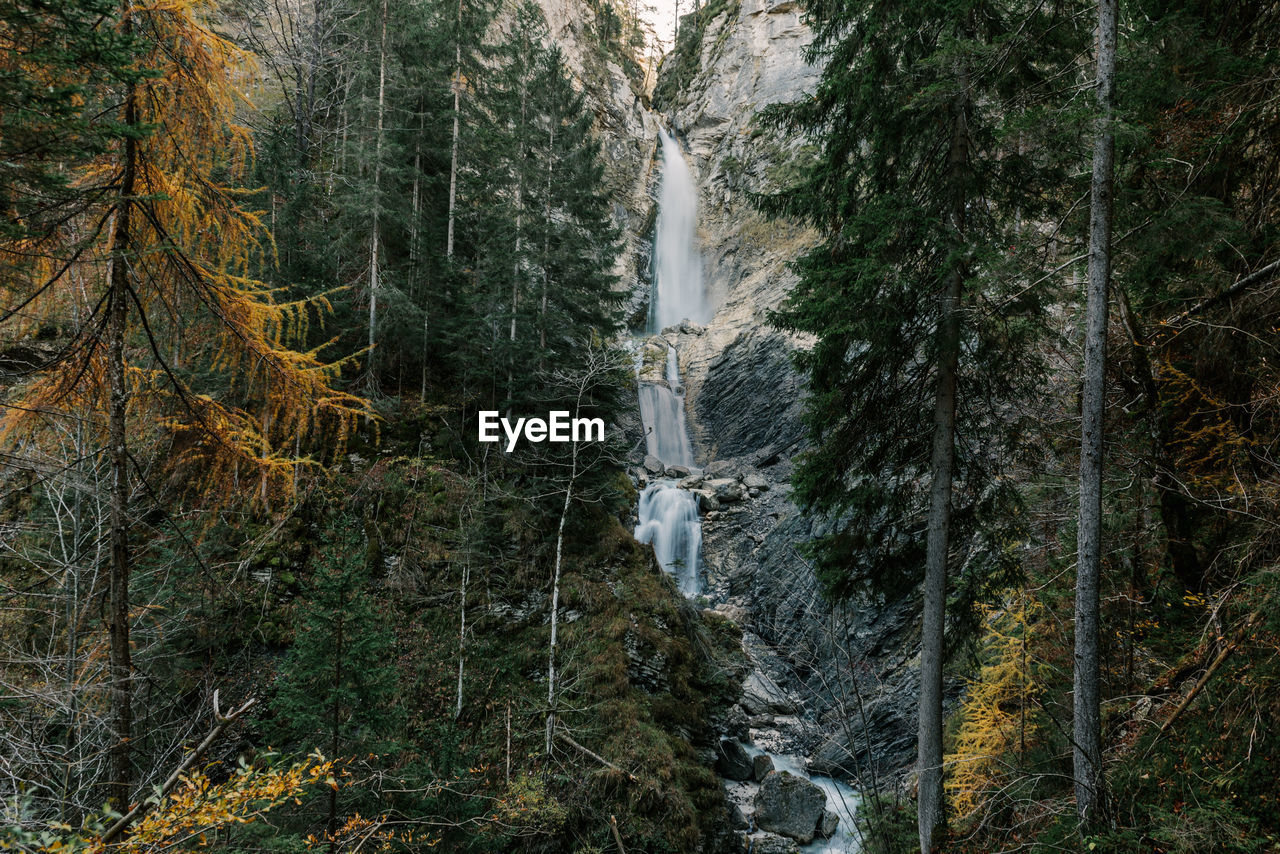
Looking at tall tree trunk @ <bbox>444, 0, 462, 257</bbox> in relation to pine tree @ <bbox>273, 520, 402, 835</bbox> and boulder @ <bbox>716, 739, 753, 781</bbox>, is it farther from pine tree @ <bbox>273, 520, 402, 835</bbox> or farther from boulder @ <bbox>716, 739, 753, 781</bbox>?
boulder @ <bbox>716, 739, 753, 781</bbox>

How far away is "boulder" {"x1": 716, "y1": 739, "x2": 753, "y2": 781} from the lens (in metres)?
11.7

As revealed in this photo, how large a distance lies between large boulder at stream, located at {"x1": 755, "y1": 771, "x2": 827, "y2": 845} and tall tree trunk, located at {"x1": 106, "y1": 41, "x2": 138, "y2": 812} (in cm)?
1091

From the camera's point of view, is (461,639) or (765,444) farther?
(765,444)

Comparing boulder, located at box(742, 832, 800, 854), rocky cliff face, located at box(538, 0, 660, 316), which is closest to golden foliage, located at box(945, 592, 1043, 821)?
boulder, located at box(742, 832, 800, 854)

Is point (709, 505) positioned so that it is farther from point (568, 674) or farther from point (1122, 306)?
point (1122, 306)

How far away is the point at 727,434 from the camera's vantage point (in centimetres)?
2738

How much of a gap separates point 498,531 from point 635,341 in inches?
885

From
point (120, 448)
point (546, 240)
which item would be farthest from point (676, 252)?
point (120, 448)

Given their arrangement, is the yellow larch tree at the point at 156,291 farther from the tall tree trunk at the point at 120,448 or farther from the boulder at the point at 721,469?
the boulder at the point at 721,469

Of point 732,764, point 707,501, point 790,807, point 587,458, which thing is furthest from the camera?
point 707,501

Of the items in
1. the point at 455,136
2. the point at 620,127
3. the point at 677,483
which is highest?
the point at 620,127

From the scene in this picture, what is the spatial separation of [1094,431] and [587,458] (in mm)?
9493

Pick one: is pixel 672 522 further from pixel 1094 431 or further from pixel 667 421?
pixel 1094 431

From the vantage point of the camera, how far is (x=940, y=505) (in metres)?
6.46
